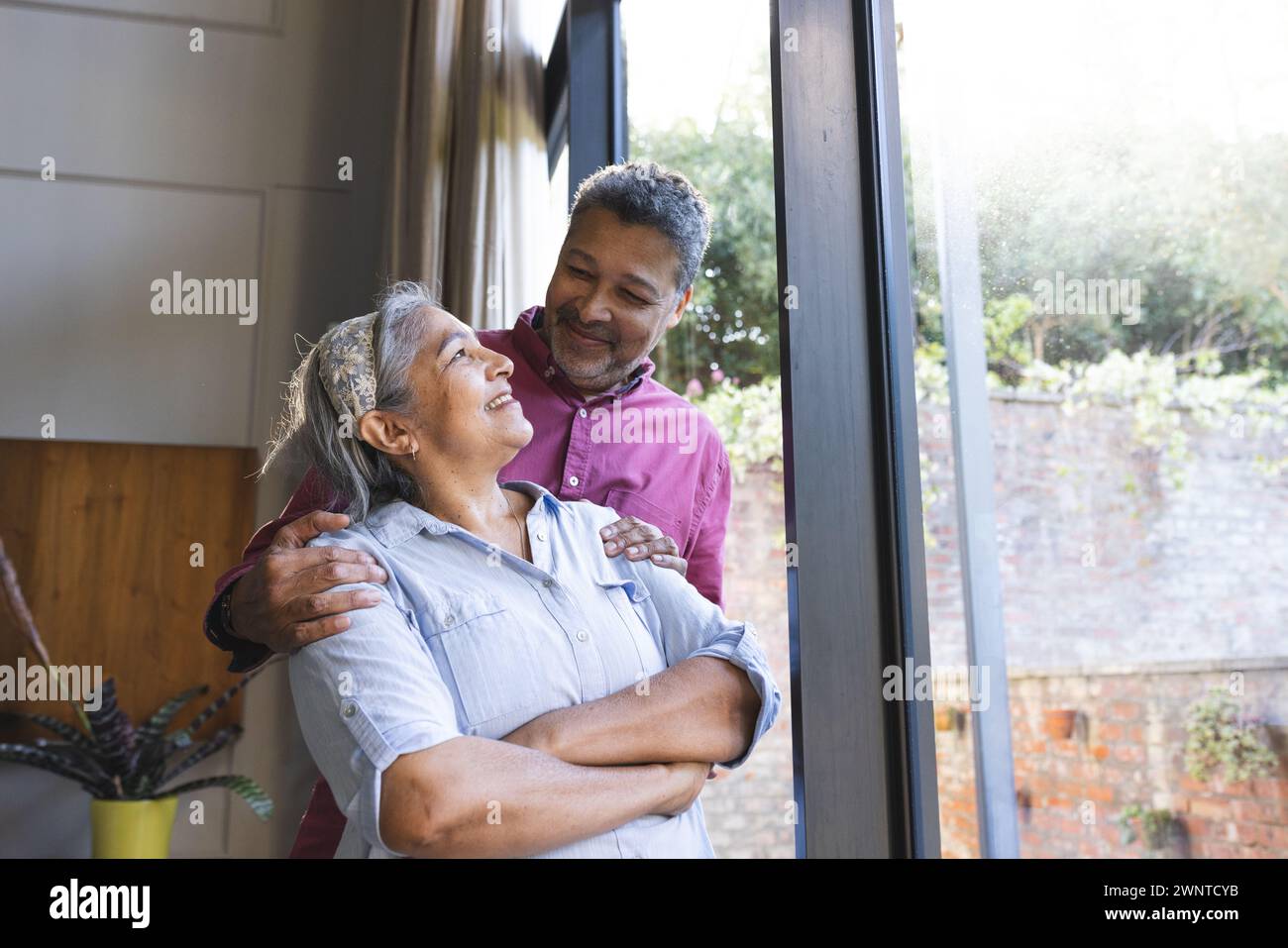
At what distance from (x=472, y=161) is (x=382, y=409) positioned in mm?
1621

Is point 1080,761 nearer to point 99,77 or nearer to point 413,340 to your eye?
point 413,340

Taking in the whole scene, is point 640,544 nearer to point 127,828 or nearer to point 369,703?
point 369,703

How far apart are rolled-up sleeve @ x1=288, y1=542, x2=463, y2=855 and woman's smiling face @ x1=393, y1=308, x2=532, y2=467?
0.26 m

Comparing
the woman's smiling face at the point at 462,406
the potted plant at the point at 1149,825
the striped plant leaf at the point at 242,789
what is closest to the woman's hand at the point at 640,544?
the woman's smiling face at the point at 462,406

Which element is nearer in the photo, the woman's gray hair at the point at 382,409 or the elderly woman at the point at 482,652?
the elderly woman at the point at 482,652

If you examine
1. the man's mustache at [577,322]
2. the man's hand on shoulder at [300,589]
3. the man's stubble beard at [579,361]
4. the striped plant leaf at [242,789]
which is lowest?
the striped plant leaf at [242,789]

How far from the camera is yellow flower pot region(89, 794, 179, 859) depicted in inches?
110

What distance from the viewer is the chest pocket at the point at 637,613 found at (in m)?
1.38

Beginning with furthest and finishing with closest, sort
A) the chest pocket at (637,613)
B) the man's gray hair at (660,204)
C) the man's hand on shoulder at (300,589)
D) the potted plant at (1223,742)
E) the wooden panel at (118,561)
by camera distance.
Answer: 1. the wooden panel at (118,561)
2. the man's gray hair at (660,204)
3. the chest pocket at (637,613)
4. the man's hand on shoulder at (300,589)
5. the potted plant at (1223,742)

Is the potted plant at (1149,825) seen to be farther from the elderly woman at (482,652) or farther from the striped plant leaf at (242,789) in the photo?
the striped plant leaf at (242,789)

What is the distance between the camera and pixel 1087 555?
1.40m

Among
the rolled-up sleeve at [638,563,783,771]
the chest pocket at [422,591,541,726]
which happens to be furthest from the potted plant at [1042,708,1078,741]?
the chest pocket at [422,591,541,726]

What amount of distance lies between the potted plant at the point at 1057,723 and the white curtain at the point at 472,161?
177cm

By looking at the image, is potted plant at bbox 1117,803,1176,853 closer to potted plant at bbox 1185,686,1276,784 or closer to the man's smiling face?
potted plant at bbox 1185,686,1276,784
